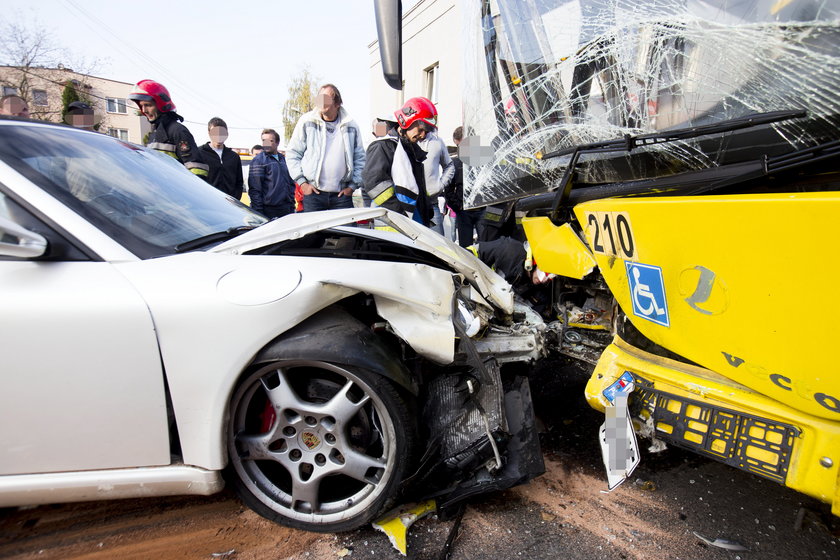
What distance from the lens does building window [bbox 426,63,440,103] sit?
12763 millimetres

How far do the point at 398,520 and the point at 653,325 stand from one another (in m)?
1.29

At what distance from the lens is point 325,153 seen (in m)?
4.73

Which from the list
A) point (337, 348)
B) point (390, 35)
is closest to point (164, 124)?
point (390, 35)

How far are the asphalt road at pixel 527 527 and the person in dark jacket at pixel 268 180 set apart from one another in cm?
452

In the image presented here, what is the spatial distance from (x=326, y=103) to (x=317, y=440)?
3753 mm

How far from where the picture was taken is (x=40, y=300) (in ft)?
5.18

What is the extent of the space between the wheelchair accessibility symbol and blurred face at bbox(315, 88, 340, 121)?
3.76 m

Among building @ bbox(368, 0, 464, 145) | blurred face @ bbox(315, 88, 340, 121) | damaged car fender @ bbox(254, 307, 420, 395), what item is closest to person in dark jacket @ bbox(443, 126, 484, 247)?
blurred face @ bbox(315, 88, 340, 121)

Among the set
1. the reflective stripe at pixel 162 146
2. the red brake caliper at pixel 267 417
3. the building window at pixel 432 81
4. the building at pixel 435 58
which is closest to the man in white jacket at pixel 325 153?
the reflective stripe at pixel 162 146

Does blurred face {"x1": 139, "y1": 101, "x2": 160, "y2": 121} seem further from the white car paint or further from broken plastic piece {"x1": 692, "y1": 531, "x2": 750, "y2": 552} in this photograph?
broken plastic piece {"x1": 692, "y1": 531, "x2": 750, "y2": 552}

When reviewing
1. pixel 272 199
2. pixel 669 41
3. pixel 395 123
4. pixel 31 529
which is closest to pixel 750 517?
pixel 669 41

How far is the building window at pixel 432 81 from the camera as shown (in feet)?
41.9

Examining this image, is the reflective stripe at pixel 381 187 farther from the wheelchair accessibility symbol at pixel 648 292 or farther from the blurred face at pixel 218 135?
the blurred face at pixel 218 135

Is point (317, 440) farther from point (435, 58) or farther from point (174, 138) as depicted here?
point (435, 58)
